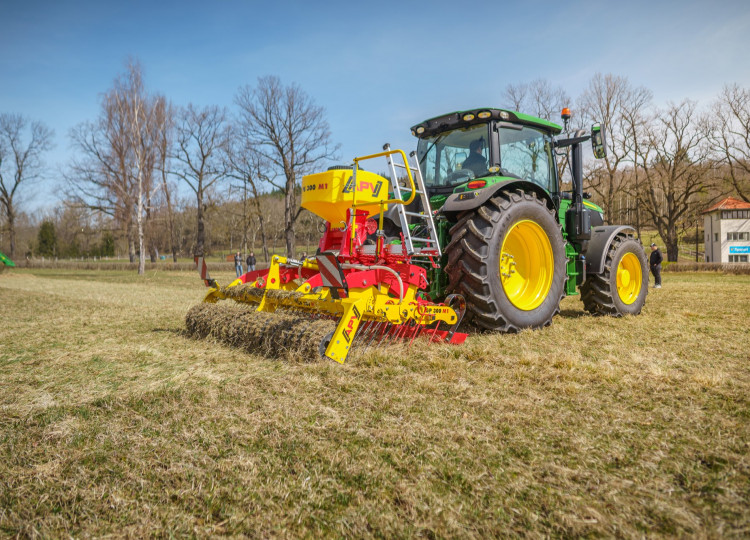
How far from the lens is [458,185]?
5559 mm

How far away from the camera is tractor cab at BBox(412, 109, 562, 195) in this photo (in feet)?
17.6

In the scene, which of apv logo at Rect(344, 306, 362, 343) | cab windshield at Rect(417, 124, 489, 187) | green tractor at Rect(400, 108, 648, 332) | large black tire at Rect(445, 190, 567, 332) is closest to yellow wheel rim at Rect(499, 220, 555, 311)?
green tractor at Rect(400, 108, 648, 332)

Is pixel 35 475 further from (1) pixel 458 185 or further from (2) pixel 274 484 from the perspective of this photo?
(1) pixel 458 185

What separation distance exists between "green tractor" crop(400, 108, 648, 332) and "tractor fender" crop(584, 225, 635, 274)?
1 cm

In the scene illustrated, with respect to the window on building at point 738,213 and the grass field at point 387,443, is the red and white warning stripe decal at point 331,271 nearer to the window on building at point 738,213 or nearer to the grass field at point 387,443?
the grass field at point 387,443

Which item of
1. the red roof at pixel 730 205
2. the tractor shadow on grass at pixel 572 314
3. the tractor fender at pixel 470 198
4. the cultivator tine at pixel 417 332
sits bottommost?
the tractor shadow on grass at pixel 572 314

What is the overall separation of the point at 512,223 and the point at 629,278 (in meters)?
3.25

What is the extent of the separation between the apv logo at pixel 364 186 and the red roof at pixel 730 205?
35.1m

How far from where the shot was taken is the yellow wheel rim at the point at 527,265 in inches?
206

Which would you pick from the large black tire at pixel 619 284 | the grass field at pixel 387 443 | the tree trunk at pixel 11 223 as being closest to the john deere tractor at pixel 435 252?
the large black tire at pixel 619 284

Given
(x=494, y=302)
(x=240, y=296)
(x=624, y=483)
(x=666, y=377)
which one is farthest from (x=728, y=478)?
(x=240, y=296)

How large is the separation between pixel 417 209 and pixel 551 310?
1.91m

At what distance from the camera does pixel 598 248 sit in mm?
6395

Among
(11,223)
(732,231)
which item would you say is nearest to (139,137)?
(11,223)
